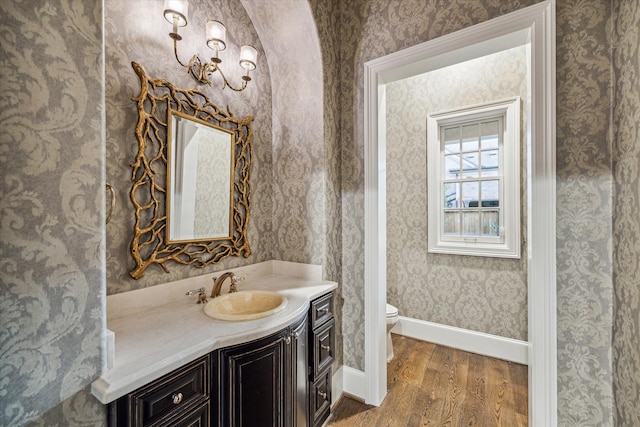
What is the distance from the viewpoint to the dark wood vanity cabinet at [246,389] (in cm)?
88

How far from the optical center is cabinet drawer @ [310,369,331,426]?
162cm

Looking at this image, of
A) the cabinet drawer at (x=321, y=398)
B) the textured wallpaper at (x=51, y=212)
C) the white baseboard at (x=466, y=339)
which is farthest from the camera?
the white baseboard at (x=466, y=339)

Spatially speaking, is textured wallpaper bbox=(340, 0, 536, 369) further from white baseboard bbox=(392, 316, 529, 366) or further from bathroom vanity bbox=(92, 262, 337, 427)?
white baseboard bbox=(392, 316, 529, 366)

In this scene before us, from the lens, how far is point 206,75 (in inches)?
65.3

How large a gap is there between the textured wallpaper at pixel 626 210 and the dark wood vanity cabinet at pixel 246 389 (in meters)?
1.45

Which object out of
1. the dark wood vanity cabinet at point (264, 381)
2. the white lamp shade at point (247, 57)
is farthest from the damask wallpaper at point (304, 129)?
the dark wood vanity cabinet at point (264, 381)

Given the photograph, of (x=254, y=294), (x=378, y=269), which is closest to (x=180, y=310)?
(x=254, y=294)

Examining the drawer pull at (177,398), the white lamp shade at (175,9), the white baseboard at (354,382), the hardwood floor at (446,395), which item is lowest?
the hardwood floor at (446,395)

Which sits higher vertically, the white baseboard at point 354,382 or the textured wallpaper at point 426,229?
the textured wallpaper at point 426,229

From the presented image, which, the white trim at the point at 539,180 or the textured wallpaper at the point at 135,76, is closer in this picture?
the textured wallpaper at the point at 135,76

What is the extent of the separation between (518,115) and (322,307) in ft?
8.24

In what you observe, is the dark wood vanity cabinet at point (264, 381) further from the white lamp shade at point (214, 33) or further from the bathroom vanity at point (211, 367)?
the white lamp shade at point (214, 33)

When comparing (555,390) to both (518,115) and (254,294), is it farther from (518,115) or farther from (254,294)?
(518,115)

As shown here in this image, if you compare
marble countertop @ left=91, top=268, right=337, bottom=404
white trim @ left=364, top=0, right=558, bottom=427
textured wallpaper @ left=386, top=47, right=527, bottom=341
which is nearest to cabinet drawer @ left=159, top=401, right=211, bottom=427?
marble countertop @ left=91, top=268, right=337, bottom=404
